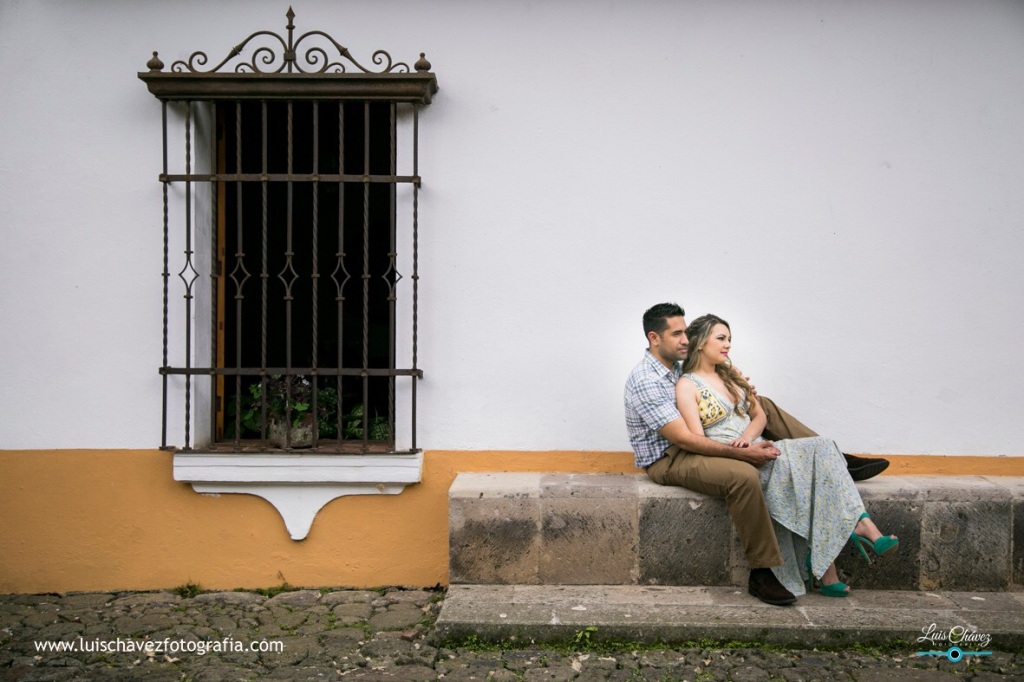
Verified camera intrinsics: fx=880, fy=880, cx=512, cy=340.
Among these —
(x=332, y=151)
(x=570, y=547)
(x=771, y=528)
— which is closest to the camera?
(x=771, y=528)

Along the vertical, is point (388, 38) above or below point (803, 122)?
above

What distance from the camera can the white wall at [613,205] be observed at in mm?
4781

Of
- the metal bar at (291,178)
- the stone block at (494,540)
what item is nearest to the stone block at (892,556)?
the stone block at (494,540)

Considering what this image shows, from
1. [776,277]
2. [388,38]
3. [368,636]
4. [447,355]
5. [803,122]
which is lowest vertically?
[368,636]

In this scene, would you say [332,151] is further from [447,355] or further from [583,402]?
[583,402]

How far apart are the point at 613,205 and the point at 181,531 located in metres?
2.95

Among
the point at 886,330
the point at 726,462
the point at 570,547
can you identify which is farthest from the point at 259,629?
the point at 886,330

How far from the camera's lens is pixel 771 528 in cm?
412

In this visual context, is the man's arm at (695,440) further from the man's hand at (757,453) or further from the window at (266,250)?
the window at (266,250)

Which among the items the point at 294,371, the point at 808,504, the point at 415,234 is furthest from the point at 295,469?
the point at 808,504

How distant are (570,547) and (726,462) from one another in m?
0.88

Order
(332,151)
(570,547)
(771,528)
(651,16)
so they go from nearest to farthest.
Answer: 1. (771,528)
2. (570,547)
3. (651,16)
4. (332,151)

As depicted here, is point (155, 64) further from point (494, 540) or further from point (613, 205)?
point (494, 540)

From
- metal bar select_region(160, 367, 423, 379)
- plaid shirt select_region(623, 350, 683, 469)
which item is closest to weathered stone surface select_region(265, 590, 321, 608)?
metal bar select_region(160, 367, 423, 379)
